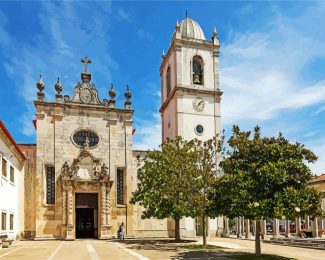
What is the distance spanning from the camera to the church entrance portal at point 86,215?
35688mm

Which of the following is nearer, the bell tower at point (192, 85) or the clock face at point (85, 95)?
the clock face at point (85, 95)

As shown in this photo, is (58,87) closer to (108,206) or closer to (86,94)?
(86,94)

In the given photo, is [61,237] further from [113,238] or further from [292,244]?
[292,244]

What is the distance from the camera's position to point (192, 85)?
3919 cm

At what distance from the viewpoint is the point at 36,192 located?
3400cm

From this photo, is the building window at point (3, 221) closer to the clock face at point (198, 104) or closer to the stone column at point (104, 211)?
the stone column at point (104, 211)

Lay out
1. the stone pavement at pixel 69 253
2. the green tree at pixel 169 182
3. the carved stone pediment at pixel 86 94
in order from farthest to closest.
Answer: the carved stone pediment at pixel 86 94
the green tree at pixel 169 182
the stone pavement at pixel 69 253

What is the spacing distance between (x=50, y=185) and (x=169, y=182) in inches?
542

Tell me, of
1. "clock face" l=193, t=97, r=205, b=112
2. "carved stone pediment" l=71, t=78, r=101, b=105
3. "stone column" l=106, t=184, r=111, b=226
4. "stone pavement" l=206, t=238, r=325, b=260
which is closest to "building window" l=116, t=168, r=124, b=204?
"stone column" l=106, t=184, r=111, b=226

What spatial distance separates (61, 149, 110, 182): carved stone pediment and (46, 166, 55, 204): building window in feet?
3.83

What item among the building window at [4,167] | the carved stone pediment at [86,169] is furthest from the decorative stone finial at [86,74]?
the building window at [4,167]

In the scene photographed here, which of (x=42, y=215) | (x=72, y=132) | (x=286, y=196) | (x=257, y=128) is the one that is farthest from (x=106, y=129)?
(x=286, y=196)

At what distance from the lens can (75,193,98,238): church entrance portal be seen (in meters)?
35.7

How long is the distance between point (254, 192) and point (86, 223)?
23532 mm
